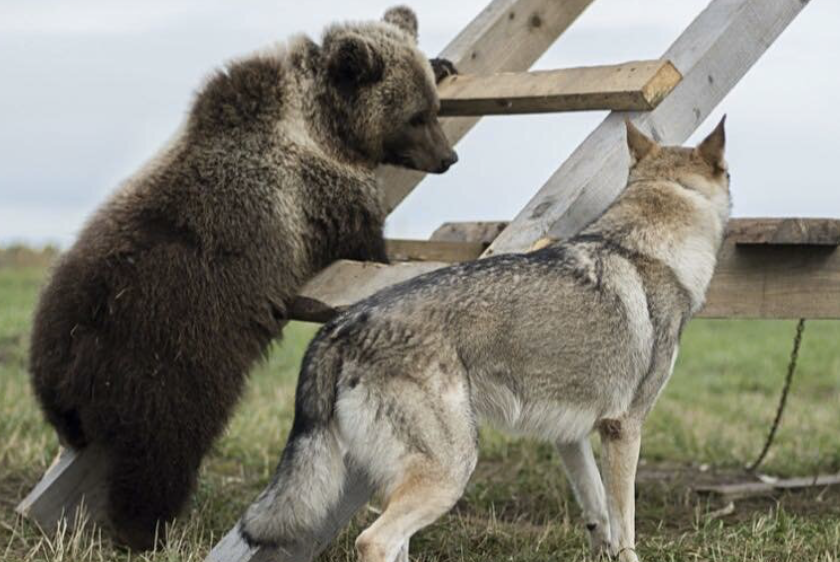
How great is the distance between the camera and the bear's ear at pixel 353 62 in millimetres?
5742

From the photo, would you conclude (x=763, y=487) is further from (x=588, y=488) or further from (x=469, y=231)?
(x=588, y=488)

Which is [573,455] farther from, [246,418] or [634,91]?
[246,418]

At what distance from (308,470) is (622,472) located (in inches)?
43.2

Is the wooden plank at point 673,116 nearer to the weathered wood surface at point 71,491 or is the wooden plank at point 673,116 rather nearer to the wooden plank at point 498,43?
the wooden plank at point 498,43

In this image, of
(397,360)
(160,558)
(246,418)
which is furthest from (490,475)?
(397,360)

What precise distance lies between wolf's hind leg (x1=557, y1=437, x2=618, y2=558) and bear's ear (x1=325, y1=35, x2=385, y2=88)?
1864 millimetres

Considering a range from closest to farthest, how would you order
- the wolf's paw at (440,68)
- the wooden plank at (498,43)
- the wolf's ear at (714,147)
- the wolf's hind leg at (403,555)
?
the wolf's hind leg at (403,555)
the wolf's ear at (714,147)
the wolf's paw at (440,68)
the wooden plank at (498,43)

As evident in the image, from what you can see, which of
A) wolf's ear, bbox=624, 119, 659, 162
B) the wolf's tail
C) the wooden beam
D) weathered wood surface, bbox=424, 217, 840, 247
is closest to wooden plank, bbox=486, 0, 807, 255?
wolf's ear, bbox=624, 119, 659, 162

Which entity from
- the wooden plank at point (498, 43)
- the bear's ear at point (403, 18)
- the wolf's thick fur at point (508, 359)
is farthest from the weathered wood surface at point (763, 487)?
the bear's ear at point (403, 18)

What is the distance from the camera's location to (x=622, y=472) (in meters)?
4.49

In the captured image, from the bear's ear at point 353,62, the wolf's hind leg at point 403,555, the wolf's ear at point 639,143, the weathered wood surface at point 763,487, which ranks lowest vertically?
the weathered wood surface at point 763,487

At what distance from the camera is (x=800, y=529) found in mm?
5316

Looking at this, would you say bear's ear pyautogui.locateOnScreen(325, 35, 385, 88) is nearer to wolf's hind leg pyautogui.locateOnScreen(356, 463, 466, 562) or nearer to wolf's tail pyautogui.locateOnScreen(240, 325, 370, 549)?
wolf's tail pyautogui.locateOnScreen(240, 325, 370, 549)

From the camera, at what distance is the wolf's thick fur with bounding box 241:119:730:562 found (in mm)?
4098
